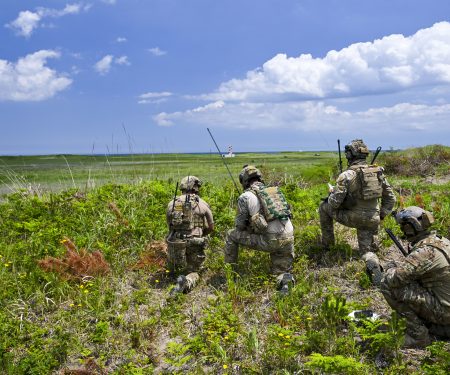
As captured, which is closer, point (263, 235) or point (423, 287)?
point (423, 287)

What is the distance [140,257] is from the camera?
8.20m

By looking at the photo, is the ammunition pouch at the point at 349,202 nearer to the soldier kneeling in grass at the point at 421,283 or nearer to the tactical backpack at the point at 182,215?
the soldier kneeling in grass at the point at 421,283

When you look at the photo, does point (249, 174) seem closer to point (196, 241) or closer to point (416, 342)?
point (196, 241)

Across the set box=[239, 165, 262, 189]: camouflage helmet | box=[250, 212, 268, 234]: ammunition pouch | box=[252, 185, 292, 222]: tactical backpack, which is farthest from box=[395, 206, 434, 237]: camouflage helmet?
box=[239, 165, 262, 189]: camouflage helmet

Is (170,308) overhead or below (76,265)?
below

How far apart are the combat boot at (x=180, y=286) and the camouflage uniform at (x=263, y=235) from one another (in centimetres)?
108

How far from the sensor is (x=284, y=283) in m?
6.58

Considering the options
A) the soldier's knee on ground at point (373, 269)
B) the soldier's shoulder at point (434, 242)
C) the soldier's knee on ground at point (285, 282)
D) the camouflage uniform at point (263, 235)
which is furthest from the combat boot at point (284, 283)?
the soldier's shoulder at point (434, 242)

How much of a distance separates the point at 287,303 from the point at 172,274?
253 cm

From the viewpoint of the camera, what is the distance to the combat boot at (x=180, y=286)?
678 centimetres

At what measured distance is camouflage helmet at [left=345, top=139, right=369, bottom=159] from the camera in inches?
303

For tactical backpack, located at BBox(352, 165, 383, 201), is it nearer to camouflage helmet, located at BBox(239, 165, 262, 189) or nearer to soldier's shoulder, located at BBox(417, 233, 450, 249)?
camouflage helmet, located at BBox(239, 165, 262, 189)

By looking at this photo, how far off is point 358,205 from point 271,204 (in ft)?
5.85

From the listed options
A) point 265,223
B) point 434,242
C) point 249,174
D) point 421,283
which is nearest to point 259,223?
point 265,223
